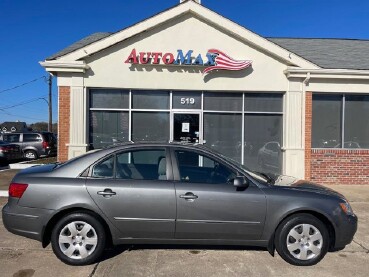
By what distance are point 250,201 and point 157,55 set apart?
6645 millimetres

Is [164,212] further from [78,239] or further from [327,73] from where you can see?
[327,73]

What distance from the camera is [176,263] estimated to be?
421 cm

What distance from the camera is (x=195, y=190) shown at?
418cm

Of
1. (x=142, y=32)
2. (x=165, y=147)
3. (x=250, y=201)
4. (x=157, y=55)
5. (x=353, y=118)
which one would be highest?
(x=142, y=32)

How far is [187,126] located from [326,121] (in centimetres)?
444

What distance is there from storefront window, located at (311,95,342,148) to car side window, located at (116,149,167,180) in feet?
24.4

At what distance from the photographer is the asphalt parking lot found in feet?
13.0

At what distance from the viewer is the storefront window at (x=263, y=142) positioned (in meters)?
10.5

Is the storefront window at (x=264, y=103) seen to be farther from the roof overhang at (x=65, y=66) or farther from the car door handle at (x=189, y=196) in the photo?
the car door handle at (x=189, y=196)

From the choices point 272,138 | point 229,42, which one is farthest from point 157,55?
point 272,138

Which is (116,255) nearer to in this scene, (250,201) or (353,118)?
(250,201)

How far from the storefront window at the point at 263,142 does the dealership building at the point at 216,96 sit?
0.10ft

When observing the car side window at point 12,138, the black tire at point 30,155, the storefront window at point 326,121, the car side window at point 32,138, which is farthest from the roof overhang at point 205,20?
the car side window at point 12,138

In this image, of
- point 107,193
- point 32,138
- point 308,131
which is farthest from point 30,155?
point 107,193
